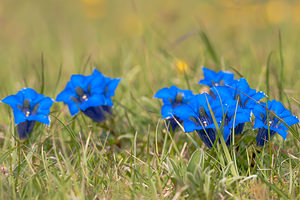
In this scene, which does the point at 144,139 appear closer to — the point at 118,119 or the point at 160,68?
the point at 118,119

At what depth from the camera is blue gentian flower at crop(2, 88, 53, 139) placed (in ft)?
6.91

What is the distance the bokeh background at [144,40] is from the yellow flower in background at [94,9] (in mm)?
17

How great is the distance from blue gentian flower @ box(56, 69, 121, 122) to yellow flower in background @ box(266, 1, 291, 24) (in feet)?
12.5

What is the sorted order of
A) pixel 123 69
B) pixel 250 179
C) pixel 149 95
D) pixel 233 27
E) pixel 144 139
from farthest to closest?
pixel 233 27 < pixel 123 69 < pixel 149 95 < pixel 144 139 < pixel 250 179

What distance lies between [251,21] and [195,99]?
418cm

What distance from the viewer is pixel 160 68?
3.93 m

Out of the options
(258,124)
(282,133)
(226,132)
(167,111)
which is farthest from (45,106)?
(282,133)

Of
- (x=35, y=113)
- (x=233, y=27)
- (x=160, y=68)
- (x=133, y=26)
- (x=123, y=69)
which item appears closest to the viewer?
(x=35, y=113)

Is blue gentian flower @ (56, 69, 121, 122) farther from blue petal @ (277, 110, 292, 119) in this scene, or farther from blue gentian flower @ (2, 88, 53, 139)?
blue petal @ (277, 110, 292, 119)

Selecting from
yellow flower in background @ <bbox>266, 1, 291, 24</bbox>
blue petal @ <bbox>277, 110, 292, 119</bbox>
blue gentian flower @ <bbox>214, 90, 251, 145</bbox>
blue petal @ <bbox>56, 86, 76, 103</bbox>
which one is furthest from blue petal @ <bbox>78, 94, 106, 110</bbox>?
yellow flower in background @ <bbox>266, 1, 291, 24</bbox>

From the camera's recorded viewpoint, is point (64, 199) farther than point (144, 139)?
Result: No

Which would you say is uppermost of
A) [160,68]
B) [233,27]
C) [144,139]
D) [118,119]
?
[233,27]

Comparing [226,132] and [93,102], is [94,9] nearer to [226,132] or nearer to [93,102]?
[93,102]

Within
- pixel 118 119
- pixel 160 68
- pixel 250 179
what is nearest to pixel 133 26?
pixel 160 68
